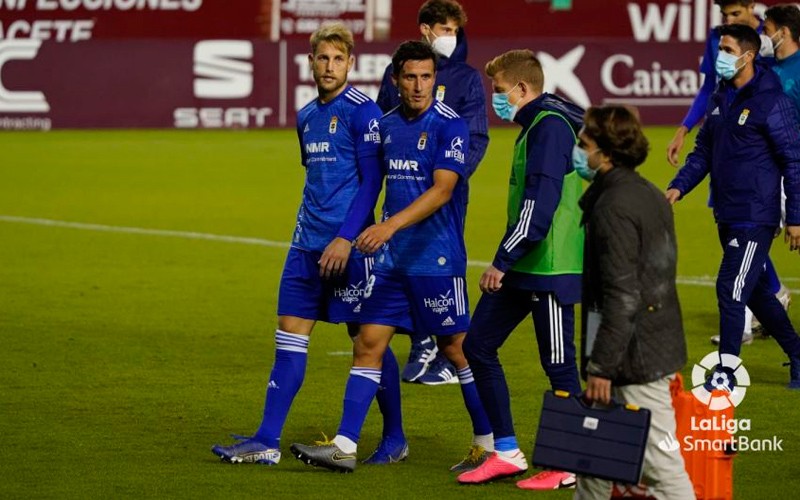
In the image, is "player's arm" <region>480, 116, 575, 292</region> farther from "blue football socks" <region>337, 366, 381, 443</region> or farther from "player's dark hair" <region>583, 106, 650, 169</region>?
"player's dark hair" <region>583, 106, 650, 169</region>

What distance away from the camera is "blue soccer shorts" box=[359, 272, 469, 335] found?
304 inches

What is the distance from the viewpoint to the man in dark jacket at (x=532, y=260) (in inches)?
288

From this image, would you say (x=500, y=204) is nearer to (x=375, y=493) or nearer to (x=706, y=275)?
(x=706, y=275)

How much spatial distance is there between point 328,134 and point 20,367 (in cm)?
339

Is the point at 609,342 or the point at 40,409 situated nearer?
the point at 609,342

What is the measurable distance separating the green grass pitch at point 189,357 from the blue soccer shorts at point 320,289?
0.73m

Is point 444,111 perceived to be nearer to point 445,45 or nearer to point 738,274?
point 738,274

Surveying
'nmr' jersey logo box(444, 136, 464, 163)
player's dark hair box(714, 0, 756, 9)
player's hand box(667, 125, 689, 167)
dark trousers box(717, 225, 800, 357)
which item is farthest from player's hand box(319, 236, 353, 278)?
player's dark hair box(714, 0, 756, 9)

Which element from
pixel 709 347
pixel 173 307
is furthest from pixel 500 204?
pixel 709 347

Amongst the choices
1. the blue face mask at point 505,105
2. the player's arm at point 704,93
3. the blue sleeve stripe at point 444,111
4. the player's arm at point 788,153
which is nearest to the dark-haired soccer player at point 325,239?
the blue sleeve stripe at point 444,111

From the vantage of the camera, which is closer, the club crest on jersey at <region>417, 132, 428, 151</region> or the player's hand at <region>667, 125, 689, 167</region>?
the club crest on jersey at <region>417, 132, 428, 151</region>

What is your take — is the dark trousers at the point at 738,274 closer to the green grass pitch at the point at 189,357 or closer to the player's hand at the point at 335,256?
the green grass pitch at the point at 189,357

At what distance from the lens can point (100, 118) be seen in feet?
91.5

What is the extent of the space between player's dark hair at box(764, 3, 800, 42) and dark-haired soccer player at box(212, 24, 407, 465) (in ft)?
11.9
